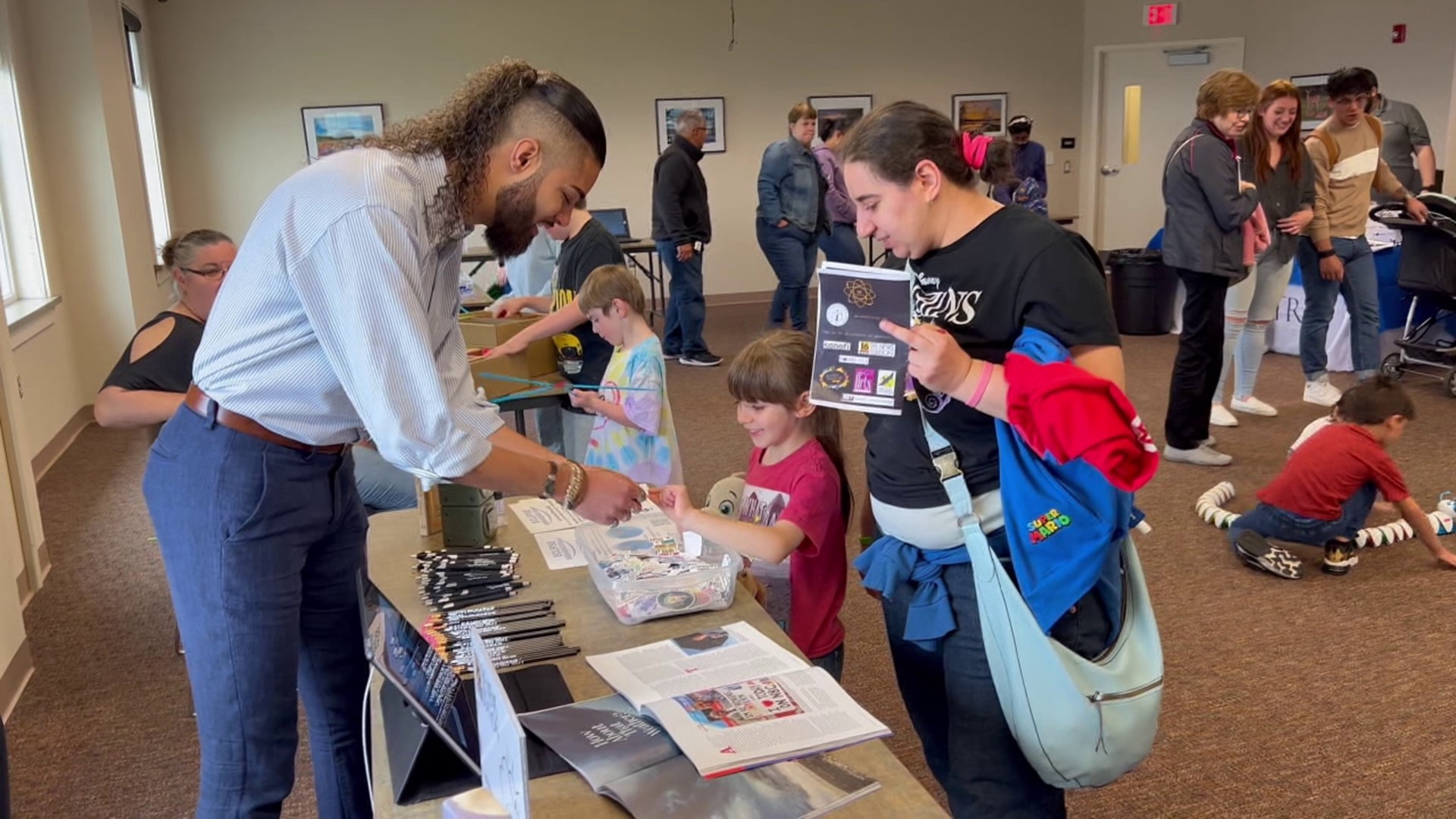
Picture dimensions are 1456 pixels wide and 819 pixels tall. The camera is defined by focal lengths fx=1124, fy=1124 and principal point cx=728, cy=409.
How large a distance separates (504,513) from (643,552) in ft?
1.56

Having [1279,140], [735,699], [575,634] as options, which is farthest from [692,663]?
[1279,140]

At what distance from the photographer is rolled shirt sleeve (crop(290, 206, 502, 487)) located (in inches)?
53.1

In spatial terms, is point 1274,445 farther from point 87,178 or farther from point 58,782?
point 87,178

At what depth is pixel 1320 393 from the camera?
18.6ft

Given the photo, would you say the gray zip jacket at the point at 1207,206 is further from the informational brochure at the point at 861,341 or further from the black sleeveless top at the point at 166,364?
the black sleeveless top at the point at 166,364

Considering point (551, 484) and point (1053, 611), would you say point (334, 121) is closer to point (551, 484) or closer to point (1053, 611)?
point (551, 484)

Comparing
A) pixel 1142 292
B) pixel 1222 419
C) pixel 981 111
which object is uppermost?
pixel 981 111

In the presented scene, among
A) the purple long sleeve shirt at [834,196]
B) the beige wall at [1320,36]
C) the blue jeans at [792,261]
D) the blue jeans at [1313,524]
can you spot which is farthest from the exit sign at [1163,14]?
the blue jeans at [1313,524]

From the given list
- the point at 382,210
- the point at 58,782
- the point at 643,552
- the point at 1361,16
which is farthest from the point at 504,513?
the point at 1361,16

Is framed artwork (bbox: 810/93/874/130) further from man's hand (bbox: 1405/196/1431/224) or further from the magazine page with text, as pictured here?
the magazine page with text

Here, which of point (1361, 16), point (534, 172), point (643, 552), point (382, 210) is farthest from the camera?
point (1361, 16)

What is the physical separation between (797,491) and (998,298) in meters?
0.71

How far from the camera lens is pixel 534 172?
4.91ft

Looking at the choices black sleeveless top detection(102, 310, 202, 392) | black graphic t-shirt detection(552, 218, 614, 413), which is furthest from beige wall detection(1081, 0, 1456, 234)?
black sleeveless top detection(102, 310, 202, 392)
